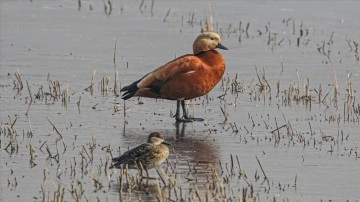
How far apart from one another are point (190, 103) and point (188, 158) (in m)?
3.08

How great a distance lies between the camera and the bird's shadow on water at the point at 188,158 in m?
9.12

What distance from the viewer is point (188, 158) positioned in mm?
10383

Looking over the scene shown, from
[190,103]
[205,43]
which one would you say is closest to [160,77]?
[205,43]

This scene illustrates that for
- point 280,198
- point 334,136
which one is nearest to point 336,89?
point 334,136

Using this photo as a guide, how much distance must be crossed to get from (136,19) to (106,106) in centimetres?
656

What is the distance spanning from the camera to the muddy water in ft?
31.2

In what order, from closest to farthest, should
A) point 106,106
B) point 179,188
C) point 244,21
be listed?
1. point 179,188
2. point 106,106
3. point 244,21

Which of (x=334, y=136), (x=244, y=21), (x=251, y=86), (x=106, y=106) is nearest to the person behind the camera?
(x=334, y=136)

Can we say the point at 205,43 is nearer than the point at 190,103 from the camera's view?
Yes

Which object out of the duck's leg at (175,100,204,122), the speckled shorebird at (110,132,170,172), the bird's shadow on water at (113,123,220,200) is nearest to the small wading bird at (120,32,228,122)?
the duck's leg at (175,100,204,122)

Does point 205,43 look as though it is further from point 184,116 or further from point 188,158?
point 188,158

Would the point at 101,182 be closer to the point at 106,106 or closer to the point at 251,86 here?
the point at 106,106

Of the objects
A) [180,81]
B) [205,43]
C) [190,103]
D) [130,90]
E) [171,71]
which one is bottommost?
[190,103]

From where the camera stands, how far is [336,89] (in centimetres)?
1330
